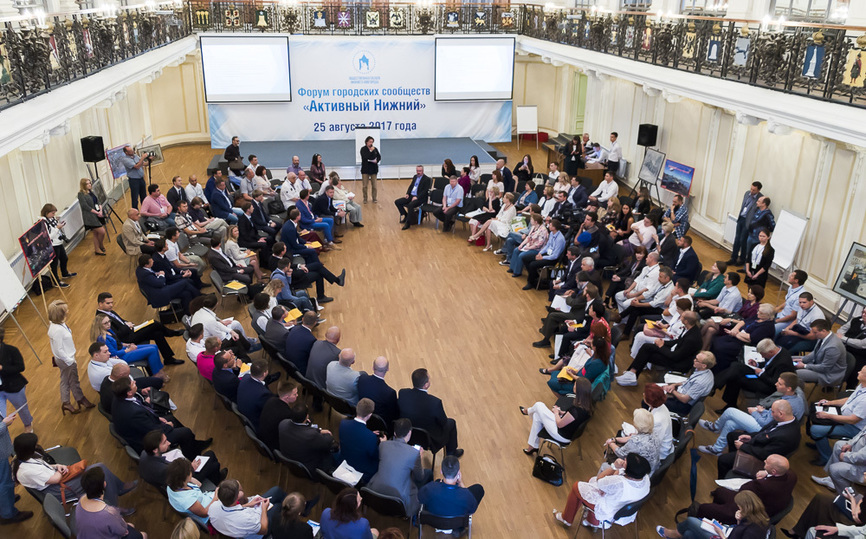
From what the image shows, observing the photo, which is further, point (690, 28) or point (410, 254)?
point (410, 254)

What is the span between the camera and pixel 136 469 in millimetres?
6176

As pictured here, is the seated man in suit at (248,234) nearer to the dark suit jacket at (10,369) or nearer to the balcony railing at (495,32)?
the balcony railing at (495,32)

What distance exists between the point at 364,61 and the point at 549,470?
1442cm

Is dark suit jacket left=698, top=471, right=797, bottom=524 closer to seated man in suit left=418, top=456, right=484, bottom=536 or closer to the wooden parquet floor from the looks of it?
the wooden parquet floor

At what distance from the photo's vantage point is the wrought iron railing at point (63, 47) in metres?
7.20

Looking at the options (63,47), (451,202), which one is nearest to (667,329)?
(451,202)

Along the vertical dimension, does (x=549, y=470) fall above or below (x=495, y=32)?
below

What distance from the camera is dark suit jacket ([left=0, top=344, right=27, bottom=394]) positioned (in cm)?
604

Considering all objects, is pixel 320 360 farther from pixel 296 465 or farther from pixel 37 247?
pixel 37 247

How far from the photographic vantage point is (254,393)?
19.0 feet

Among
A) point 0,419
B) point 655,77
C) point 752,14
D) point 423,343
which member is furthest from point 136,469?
point 752,14

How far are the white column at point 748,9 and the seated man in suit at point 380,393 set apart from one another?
915cm

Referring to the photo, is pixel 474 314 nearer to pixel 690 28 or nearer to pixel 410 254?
pixel 410 254

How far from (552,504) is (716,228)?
811cm
